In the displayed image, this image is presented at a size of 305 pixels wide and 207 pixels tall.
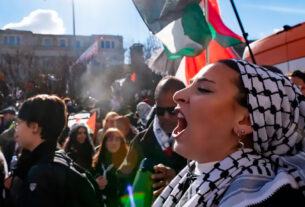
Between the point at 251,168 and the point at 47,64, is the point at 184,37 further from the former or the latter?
the point at 47,64

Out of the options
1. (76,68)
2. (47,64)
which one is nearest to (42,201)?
(76,68)

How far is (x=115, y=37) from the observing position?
62.3 m

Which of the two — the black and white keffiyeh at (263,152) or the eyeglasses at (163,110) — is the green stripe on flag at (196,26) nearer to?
the eyeglasses at (163,110)

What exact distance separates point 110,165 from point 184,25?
2.00m

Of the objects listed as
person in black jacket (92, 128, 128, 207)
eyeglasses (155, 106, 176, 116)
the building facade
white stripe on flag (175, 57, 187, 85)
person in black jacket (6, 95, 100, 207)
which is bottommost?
person in black jacket (92, 128, 128, 207)

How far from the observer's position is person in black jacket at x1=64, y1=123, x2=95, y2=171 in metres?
4.30

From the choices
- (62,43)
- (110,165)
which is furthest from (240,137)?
(62,43)

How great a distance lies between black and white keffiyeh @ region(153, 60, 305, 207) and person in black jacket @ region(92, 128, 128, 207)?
2.58 meters

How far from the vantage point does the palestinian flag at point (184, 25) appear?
9.91 feet

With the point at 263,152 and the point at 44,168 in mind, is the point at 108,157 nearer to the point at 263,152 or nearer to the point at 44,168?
the point at 44,168

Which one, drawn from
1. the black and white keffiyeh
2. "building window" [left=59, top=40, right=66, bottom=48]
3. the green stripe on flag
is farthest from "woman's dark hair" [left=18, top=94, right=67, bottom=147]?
"building window" [left=59, top=40, right=66, bottom=48]

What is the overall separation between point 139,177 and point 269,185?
41.3 inches

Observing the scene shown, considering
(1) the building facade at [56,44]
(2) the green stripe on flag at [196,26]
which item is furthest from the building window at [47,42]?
(2) the green stripe on flag at [196,26]

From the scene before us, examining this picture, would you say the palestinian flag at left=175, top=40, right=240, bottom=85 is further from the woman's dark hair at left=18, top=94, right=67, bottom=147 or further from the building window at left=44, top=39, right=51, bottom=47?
the building window at left=44, top=39, right=51, bottom=47
